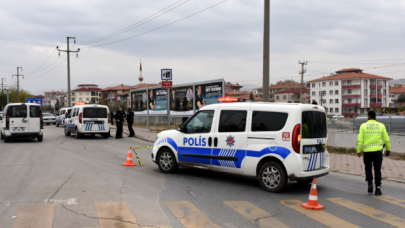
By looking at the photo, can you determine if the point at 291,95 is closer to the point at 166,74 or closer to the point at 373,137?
the point at 166,74

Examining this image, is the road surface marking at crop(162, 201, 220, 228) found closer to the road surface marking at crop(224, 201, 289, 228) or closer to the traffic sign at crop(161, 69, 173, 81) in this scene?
the road surface marking at crop(224, 201, 289, 228)

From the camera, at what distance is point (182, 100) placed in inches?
1077

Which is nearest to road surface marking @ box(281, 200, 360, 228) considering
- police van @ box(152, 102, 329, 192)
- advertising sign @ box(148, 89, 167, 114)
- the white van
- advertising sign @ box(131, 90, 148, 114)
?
police van @ box(152, 102, 329, 192)

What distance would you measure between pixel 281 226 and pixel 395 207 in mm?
2667

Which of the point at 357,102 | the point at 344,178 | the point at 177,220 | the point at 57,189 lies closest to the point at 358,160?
the point at 344,178

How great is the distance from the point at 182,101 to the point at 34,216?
22.1 meters

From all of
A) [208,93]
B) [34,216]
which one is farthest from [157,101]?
[34,216]

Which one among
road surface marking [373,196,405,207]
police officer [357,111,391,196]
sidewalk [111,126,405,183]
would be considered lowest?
road surface marking [373,196,405,207]

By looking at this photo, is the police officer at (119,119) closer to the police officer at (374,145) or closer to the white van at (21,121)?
the white van at (21,121)

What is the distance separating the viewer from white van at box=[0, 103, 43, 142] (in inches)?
721

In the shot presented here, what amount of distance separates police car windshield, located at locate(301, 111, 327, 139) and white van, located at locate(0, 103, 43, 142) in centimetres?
1587

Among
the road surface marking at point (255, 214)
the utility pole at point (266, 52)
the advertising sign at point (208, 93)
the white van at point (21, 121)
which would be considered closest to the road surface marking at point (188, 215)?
the road surface marking at point (255, 214)

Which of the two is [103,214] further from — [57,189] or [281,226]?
[281,226]

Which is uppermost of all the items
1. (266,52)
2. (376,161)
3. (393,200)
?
(266,52)
